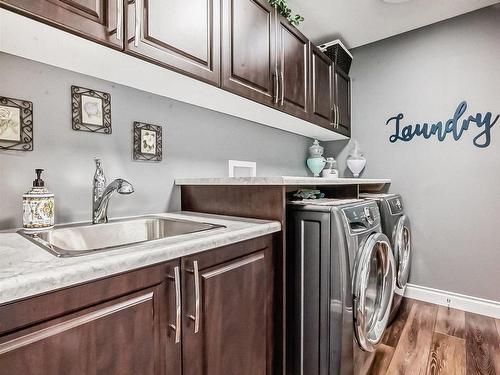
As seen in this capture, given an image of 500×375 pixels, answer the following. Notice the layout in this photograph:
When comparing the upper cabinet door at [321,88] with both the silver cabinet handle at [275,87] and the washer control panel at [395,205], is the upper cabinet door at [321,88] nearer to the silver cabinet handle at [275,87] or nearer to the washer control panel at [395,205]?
the silver cabinet handle at [275,87]

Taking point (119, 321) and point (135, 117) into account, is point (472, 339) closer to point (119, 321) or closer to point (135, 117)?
point (119, 321)

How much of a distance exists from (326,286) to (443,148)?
6.43 feet

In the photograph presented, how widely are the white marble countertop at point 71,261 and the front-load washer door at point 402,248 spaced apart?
148cm

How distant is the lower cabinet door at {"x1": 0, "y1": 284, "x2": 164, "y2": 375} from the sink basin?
0.26m

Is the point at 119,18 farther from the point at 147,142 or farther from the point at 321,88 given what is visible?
the point at 321,88

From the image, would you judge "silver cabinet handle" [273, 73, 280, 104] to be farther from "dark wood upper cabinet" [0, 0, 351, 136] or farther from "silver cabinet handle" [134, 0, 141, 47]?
"silver cabinet handle" [134, 0, 141, 47]

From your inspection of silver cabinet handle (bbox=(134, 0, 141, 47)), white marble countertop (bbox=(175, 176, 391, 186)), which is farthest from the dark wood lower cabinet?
silver cabinet handle (bbox=(134, 0, 141, 47))

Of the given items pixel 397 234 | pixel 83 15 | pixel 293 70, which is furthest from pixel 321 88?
pixel 83 15

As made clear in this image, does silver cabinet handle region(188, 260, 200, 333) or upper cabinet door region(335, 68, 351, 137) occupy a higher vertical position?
upper cabinet door region(335, 68, 351, 137)

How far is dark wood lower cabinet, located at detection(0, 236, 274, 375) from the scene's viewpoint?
562mm

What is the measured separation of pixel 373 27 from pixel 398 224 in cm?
168

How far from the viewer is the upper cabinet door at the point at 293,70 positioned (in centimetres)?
173

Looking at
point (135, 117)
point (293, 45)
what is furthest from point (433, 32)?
point (135, 117)

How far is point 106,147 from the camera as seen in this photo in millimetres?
1328
